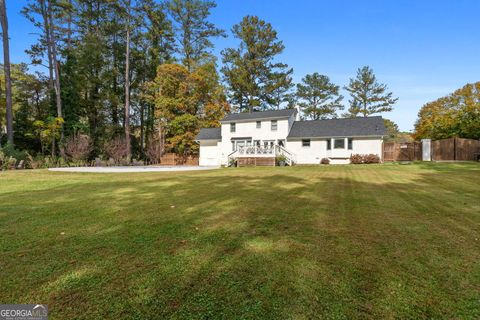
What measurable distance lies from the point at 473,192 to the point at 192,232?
7818 millimetres

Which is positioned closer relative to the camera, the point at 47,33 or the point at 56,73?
the point at 56,73

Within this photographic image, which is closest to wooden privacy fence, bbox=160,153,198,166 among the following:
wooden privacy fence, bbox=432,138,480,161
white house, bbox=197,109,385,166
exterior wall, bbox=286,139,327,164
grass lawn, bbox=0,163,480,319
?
white house, bbox=197,109,385,166

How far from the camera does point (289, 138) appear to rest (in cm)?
2458

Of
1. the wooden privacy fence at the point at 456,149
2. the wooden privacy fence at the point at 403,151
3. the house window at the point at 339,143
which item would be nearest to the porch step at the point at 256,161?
the house window at the point at 339,143

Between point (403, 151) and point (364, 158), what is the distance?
425cm

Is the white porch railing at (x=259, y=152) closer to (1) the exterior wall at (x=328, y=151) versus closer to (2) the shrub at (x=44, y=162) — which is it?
(1) the exterior wall at (x=328, y=151)

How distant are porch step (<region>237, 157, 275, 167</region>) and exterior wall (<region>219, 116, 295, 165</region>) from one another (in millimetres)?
3330

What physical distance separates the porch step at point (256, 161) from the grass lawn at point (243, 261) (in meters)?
16.1

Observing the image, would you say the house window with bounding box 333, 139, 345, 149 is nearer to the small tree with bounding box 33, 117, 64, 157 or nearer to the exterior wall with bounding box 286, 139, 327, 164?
the exterior wall with bounding box 286, 139, 327, 164

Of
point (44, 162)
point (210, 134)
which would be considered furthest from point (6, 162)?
point (210, 134)

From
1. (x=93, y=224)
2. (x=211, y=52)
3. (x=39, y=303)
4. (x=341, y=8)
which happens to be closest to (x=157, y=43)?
(x=211, y=52)

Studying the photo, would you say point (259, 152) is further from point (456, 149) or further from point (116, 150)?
point (456, 149)

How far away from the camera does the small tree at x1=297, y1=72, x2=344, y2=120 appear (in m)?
38.0

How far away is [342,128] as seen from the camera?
23266mm
